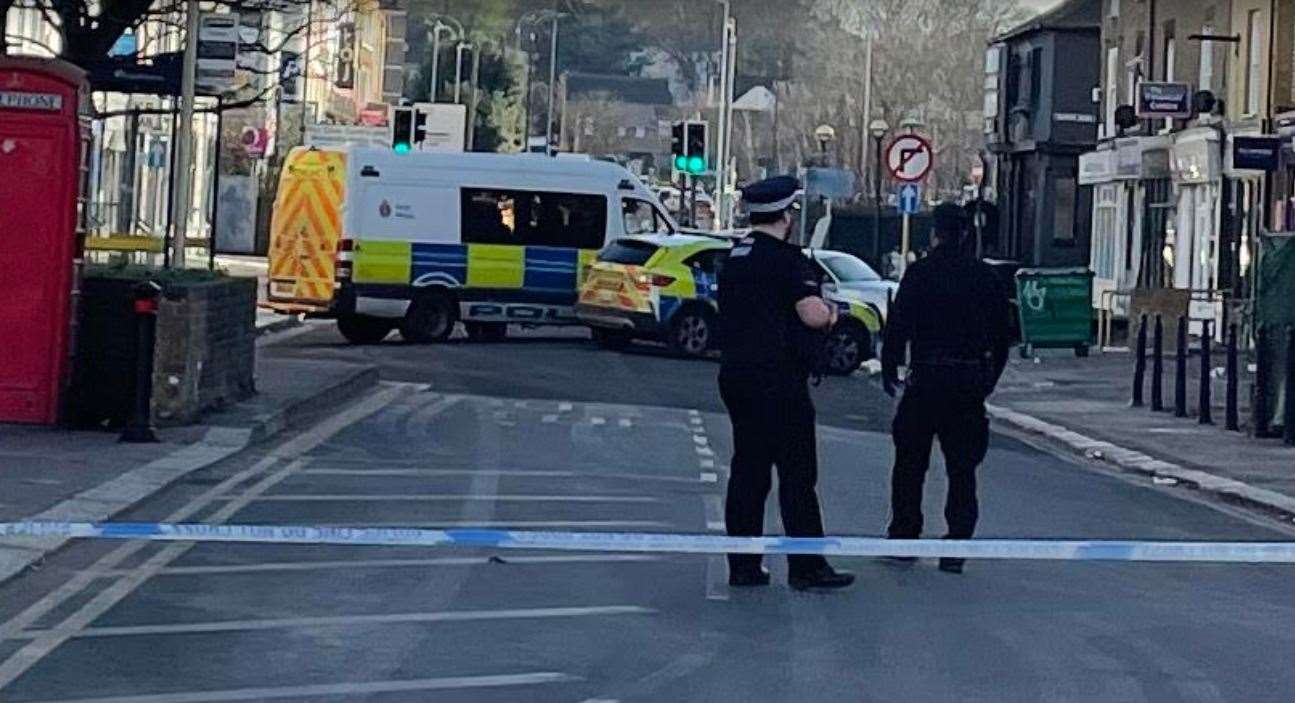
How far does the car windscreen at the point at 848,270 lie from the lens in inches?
1372

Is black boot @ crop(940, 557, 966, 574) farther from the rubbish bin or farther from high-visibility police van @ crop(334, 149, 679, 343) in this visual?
the rubbish bin

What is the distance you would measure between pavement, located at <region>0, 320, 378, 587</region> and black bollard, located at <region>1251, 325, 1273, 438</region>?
26.6 ft

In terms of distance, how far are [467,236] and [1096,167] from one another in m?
23.4

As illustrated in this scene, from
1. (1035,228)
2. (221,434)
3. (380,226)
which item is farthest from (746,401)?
(1035,228)

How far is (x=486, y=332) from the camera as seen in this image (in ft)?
118

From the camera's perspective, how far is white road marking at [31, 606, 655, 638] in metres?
9.76

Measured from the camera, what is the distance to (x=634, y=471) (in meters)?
17.3

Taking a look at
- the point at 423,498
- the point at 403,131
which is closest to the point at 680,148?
the point at 403,131

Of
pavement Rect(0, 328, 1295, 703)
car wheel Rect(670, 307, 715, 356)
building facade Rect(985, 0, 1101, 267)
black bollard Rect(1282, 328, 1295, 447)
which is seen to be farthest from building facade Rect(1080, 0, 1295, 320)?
pavement Rect(0, 328, 1295, 703)

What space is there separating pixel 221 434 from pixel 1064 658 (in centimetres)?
903

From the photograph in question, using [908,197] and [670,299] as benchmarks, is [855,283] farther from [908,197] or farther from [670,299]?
[670,299]

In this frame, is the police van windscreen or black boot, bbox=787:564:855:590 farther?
the police van windscreen

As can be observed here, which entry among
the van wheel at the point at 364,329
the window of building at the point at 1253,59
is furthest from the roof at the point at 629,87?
the van wheel at the point at 364,329

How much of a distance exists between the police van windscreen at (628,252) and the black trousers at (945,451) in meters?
20.0
